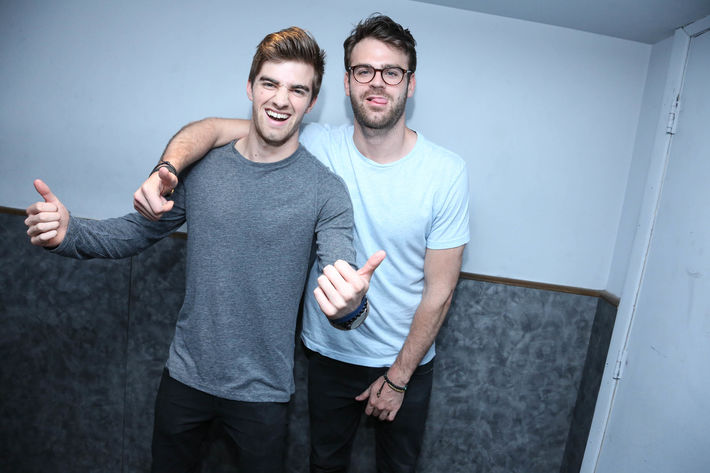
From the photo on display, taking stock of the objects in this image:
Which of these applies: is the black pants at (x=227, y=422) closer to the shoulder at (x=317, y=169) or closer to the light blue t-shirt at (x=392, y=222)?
the light blue t-shirt at (x=392, y=222)

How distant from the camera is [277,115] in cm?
149

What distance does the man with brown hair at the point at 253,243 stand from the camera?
1485mm

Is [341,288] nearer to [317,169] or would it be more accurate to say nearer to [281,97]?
[317,169]

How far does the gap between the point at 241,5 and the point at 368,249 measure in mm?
1102

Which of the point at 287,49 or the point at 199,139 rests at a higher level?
the point at 287,49

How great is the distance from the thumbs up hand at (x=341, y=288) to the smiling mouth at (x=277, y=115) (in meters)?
0.56

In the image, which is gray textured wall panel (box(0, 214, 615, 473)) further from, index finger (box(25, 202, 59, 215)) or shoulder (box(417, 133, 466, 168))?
index finger (box(25, 202, 59, 215))

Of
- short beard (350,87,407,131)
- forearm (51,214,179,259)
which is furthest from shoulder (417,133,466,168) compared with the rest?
forearm (51,214,179,259)

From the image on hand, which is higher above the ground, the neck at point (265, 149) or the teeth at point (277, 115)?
the teeth at point (277, 115)

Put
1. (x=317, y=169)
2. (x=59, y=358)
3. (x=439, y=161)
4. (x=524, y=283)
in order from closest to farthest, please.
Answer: (x=317, y=169), (x=439, y=161), (x=524, y=283), (x=59, y=358)

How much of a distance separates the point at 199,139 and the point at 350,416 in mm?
1169

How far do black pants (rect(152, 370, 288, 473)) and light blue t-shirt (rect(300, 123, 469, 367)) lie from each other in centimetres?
32

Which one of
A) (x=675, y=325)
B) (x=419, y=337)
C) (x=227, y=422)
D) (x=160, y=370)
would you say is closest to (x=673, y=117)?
(x=675, y=325)

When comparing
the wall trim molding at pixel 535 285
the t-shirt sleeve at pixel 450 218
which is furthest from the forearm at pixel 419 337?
the wall trim molding at pixel 535 285
